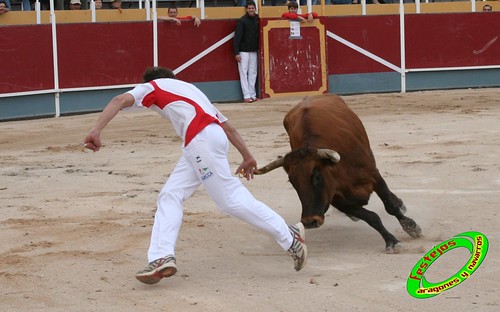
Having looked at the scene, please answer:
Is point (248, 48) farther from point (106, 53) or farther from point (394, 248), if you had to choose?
point (394, 248)

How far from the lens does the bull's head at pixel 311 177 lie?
6102mm

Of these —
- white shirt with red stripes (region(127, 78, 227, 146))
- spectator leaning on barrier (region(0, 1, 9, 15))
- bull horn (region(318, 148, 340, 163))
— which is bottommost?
bull horn (region(318, 148, 340, 163))

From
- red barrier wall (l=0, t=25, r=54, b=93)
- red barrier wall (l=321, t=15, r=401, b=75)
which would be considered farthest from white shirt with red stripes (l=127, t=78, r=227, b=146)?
red barrier wall (l=321, t=15, r=401, b=75)

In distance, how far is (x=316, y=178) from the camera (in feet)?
20.2

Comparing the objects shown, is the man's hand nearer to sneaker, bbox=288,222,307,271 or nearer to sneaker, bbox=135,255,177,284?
sneaker, bbox=135,255,177,284

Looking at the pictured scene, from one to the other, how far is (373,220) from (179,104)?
1608mm

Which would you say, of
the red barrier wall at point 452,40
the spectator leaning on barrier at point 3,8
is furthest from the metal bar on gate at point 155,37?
the red barrier wall at point 452,40

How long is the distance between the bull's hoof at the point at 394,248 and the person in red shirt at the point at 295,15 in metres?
9.67

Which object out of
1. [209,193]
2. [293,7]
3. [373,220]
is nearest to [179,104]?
[209,193]

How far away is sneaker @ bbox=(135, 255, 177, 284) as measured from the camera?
5445mm

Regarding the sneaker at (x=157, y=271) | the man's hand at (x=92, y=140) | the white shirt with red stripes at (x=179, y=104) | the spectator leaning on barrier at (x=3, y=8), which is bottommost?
the sneaker at (x=157, y=271)

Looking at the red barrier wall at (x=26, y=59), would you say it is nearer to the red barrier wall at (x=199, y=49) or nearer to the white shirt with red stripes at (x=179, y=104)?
the red barrier wall at (x=199, y=49)

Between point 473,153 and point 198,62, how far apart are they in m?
6.20

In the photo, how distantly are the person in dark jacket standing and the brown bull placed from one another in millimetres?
8362
